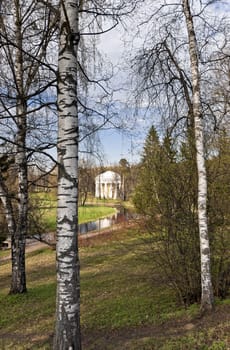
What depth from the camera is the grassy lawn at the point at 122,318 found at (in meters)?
4.37

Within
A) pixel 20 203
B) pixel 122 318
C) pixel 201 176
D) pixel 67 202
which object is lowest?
pixel 122 318

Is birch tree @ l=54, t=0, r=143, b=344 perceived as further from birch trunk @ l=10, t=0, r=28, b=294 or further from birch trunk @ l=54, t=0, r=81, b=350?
birch trunk @ l=10, t=0, r=28, b=294

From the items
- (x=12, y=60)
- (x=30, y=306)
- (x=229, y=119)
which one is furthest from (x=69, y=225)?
(x=229, y=119)

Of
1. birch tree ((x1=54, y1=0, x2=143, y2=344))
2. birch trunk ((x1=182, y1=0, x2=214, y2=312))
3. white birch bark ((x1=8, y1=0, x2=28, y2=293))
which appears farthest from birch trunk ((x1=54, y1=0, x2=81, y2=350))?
white birch bark ((x1=8, y1=0, x2=28, y2=293))

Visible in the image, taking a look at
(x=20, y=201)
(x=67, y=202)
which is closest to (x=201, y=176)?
(x=67, y=202)

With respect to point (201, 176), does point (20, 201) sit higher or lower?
lower

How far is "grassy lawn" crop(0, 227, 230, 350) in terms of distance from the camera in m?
4.37

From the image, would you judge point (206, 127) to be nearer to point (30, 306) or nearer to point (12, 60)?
point (12, 60)

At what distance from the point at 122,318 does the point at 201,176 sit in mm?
2514

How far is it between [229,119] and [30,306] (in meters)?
7.10

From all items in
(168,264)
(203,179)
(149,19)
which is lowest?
(168,264)

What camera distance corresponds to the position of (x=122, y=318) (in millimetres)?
5621

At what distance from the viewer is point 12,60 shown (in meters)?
7.62

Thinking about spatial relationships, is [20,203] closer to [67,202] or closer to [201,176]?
[201,176]
